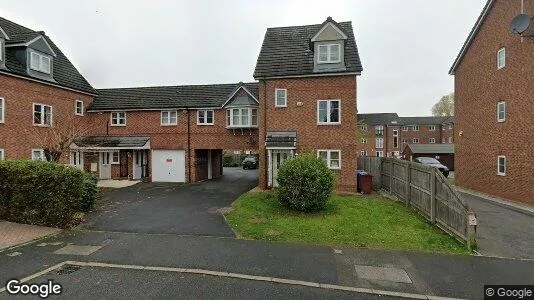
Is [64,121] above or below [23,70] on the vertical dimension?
below

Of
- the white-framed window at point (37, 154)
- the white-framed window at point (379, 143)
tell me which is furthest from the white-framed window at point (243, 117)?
the white-framed window at point (379, 143)

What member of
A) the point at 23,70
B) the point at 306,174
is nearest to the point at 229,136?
the point at 306,174

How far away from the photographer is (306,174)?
38.2 feet

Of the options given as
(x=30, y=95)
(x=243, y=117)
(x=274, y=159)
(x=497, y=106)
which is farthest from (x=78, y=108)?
(x=497, y=106)

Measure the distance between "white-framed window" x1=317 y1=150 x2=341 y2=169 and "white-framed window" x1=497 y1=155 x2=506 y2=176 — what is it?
9639mm

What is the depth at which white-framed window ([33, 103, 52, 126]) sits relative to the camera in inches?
728

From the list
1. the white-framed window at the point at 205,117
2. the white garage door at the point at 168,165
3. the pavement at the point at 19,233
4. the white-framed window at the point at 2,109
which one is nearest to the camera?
the pavement at the point at 19,233

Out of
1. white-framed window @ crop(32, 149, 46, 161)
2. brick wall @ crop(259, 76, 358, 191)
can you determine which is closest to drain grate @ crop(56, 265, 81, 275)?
brick wall @ crop(259, 76, 358, 191)

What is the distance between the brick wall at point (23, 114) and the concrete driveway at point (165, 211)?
617cm

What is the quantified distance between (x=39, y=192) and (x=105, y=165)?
13973mm

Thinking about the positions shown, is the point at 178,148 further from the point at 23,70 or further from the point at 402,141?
the point at 402,141

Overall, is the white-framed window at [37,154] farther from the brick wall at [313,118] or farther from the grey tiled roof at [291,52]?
the grey tiled roof at [291,52]

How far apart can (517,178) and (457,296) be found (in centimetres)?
1429

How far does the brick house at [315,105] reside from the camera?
16.7 meters
